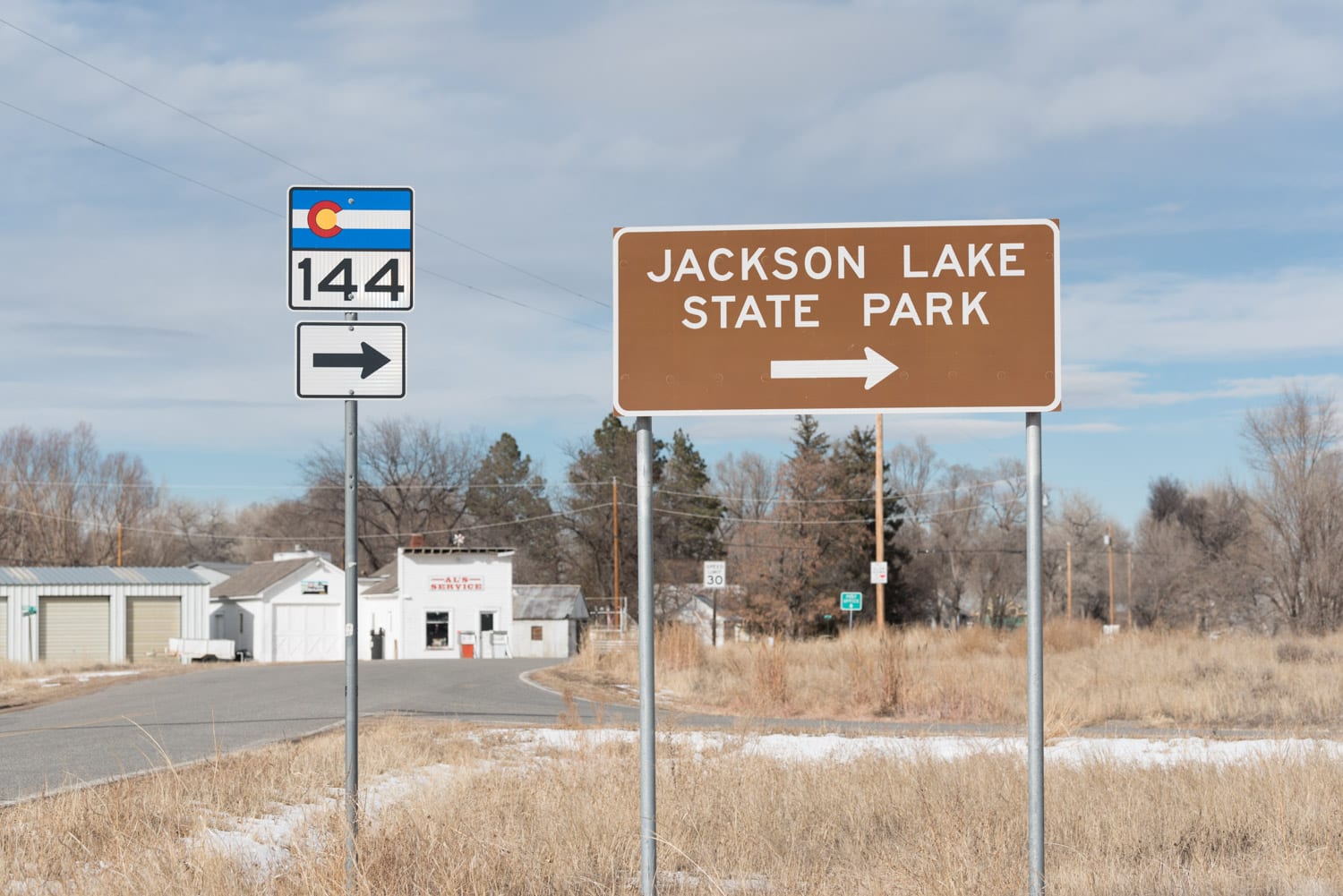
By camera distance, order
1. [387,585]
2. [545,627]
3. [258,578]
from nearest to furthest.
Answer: [387,585] → [258,578] → [545,627]

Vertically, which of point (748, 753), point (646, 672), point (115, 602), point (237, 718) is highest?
point (646, 672)

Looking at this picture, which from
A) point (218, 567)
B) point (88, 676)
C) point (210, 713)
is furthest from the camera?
point (218, 567)

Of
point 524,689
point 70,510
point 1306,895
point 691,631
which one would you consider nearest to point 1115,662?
point 691,631

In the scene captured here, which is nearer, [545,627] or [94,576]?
[94,576]

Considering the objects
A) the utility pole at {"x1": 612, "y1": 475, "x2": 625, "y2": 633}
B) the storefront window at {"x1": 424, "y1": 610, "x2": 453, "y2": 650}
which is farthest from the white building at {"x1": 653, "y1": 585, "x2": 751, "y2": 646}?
the storefront window at {"x1": 424, "y1": 610, "x2": 453, "y2": 650}

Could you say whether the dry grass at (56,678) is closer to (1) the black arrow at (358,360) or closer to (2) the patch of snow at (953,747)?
(2) the patch of snow at (953,747)

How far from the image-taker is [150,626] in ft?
168

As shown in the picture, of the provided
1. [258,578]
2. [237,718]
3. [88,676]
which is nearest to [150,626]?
[258,578]

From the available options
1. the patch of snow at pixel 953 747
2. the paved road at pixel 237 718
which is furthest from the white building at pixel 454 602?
the patch of snow at pixel 953 747

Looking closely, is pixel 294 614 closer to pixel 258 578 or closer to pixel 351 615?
pixel 258 578

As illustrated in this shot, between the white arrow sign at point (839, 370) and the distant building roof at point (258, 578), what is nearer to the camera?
the white arrow sign at point (839, 370)

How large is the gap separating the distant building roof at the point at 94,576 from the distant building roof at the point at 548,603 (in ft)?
47.5

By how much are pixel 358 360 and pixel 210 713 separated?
15.3 m

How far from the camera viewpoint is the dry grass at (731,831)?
551cm
